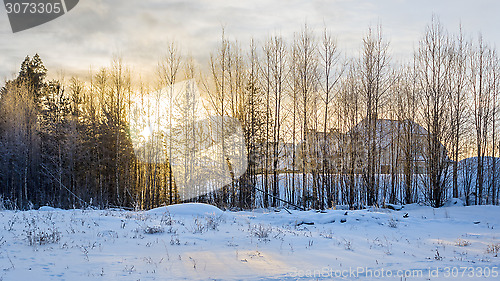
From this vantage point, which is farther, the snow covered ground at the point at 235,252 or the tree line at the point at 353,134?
the tree line at the point at 353,134

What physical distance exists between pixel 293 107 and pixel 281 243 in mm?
11118

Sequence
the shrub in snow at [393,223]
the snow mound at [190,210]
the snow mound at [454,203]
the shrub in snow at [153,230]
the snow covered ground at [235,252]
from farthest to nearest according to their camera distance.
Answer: the snow mound at [454,203] → the snow mound at [190,210] → the shrub in snow at [393,223] → the shrub in snow at [153,230] → the snow covered ground at [235,252]

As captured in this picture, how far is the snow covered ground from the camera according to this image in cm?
418

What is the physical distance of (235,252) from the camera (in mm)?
5355

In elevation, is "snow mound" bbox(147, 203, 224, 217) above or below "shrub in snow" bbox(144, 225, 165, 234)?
below

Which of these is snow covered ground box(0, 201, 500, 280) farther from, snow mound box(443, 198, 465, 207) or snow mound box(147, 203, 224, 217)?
snow mound box(443, 198, 465, 207)

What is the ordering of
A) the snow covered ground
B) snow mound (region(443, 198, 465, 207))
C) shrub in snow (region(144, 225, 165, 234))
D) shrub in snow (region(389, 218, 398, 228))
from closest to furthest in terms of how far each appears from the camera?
the snow covered ground
shrub in snow (region(144, 225, 165, 234))
shrub in snow (region(389, 218, 398, 228))
snow mound (region(443, 198, 465, 207))

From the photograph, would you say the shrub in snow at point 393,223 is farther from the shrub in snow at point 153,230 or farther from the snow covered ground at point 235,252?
the shrub in snow at point 153,230

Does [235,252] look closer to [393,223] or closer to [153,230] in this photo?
[153,230]

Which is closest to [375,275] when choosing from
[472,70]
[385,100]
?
[385,100]

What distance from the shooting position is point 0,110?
90.1 ft

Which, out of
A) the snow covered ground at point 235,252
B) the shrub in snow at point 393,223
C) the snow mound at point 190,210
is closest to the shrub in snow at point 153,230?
the snow covered ground at point 235,252

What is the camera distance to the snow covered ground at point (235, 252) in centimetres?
418

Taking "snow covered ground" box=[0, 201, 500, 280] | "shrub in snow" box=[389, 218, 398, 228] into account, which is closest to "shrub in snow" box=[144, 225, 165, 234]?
"snow covered ground" box=[0, 201, 500, 280]
